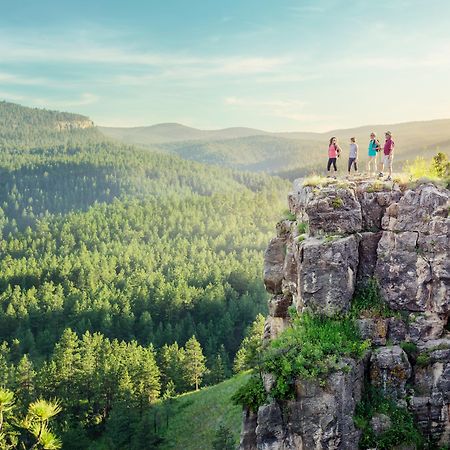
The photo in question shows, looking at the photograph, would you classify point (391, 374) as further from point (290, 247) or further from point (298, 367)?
point (290, 247)

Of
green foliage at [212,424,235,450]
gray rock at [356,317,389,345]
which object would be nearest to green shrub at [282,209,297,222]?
gray rock at [356,317,389,345]

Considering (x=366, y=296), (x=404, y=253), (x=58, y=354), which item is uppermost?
(x=404, y=253)

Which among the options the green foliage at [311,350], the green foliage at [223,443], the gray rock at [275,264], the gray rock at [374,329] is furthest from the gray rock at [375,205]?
the green foliage at [223,443]

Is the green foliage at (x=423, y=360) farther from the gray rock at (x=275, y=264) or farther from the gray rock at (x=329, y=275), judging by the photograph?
the gray rock at (x=275, y=264)

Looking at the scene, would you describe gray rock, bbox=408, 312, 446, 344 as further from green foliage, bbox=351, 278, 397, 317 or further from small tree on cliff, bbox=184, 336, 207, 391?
small tree on cliff, bbox=184, 336, 207, 391

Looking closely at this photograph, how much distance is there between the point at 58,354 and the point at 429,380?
59847 millimetres

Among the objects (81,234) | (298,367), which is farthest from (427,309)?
(81,234)

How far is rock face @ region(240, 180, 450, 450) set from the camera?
2058 centimetres

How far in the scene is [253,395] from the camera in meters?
21.8

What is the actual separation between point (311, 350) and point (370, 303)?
3999 millimetres

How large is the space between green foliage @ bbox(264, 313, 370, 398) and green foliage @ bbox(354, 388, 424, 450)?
2.08 m

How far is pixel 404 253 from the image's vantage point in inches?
906

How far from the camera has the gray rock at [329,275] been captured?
2261 centimetres

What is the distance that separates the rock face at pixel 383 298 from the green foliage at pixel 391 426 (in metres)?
0.28
